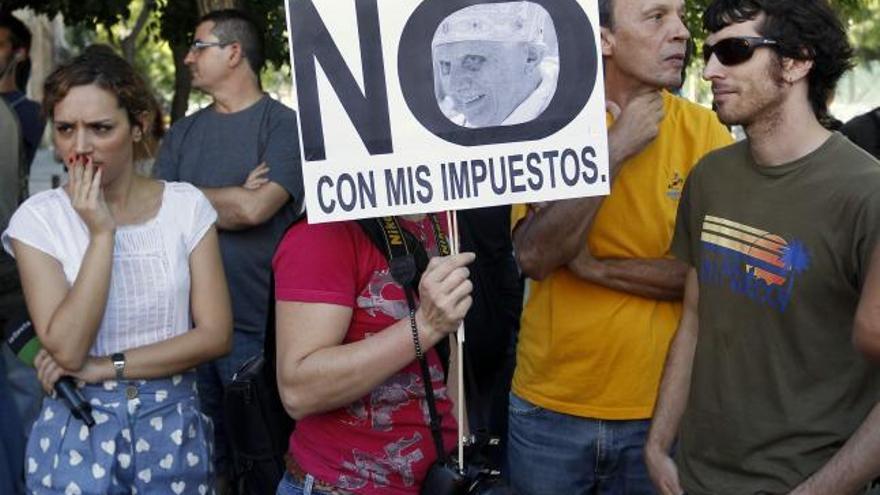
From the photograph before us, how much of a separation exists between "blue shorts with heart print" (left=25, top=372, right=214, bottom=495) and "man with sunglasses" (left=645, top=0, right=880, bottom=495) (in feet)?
4.26

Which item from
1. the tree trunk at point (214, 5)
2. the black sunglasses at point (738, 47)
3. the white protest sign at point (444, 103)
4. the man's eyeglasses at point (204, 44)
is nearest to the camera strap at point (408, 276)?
the white protest sign at point (444, 103)

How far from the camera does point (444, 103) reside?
9.39 feet

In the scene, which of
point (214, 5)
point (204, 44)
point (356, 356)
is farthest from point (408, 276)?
point (214, 5)

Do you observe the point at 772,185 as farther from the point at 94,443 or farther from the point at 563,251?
the point at 94,443

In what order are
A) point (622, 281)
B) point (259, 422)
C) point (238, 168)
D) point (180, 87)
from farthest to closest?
point (180, 87) < point (238, 168) < point (259, 422) < point (622, 281)

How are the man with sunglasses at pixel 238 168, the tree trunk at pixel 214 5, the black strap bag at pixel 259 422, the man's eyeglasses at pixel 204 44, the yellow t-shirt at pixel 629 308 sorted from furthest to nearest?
the tree trunk at pixel 214 5 < the man's eyeglasses at pixel 204 44 < the man with sunglasses at pixel 238 168 < the yellow t-shirt at pixel 629 308 < the black strap bag at pixel 259 422

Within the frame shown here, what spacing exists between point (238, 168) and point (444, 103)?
8.85 feet

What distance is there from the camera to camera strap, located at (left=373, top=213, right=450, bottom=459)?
2.83 metres

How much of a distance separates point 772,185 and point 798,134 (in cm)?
13

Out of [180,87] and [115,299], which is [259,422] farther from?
[180,87]

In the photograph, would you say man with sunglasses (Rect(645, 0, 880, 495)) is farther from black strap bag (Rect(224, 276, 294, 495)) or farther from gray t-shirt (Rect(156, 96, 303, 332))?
gray t-shirt (Rect(156, 96, 303, 332))

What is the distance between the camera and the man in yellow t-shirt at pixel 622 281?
11.7 ft

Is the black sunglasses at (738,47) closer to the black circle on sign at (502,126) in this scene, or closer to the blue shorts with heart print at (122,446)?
the black circle on sign at (502,126)

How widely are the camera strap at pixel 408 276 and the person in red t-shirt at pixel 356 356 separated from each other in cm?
3
